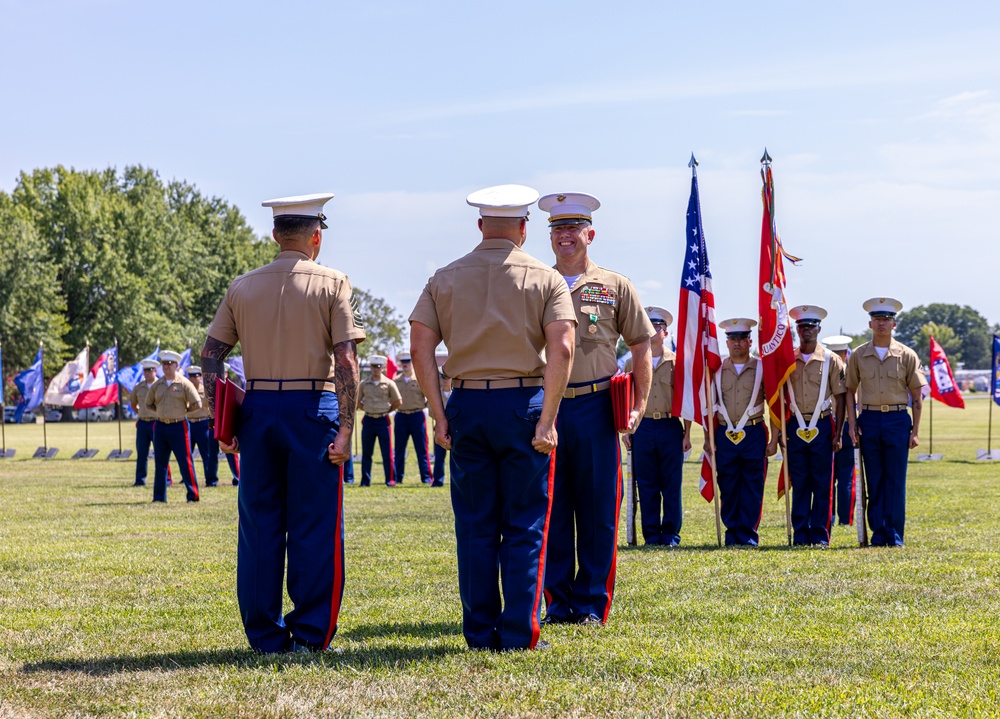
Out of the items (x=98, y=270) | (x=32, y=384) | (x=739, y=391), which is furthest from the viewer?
(x=98, y=270)

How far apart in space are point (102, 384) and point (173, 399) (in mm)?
17236

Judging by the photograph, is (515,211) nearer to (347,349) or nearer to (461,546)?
(347,349)

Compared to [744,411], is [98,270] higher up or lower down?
higher up

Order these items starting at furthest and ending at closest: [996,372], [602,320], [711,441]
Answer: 1. [996,372]
2. [711,441]
3. [602,320]

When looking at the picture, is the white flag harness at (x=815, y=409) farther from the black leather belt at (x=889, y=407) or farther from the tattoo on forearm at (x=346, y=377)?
the tattoo on forearm at (x=346, y=377)

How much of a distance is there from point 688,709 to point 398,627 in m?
2.67

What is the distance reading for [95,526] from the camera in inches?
570

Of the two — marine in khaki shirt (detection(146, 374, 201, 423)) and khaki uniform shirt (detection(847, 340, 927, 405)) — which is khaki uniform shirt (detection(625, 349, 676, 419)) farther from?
marine in khaki shirt (detection(146, 374, 201, 423))

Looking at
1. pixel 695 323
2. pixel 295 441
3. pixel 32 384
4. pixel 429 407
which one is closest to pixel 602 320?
pixel 429 407

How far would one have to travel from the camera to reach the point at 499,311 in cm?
646

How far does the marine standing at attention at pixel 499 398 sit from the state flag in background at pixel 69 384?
28953mm

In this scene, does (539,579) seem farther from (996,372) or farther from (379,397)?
(996,372)

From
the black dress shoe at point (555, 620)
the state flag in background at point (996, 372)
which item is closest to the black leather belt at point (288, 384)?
the black dress shoe at point (555, 620)

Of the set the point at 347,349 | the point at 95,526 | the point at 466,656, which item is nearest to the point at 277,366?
the point at 347,349
